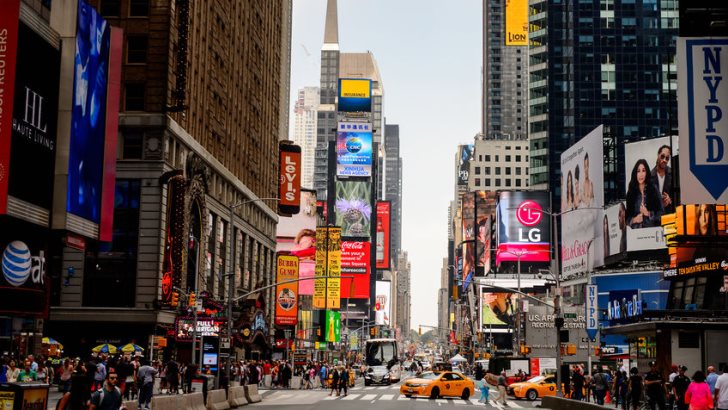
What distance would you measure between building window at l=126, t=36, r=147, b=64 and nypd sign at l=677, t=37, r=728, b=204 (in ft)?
150

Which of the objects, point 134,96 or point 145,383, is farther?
point 134,96

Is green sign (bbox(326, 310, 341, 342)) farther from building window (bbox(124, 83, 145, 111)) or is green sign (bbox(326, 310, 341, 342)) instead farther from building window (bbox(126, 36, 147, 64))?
building window (bbox(126, 36, 147, 64))

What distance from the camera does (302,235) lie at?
139250mm

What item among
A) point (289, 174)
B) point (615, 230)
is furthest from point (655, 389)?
point (615, 230)

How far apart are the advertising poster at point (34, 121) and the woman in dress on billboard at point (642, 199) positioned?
3002 inches

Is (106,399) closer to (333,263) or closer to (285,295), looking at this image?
(285,295)

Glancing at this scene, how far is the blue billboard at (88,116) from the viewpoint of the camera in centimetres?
3806

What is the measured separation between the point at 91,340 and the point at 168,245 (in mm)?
7901

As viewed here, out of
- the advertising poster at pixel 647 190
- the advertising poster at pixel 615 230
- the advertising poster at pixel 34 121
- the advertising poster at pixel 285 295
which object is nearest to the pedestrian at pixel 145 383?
the advertising poster at pixel 34 121

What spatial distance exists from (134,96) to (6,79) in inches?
1310

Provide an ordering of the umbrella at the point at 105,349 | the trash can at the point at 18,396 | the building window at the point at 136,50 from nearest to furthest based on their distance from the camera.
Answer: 1. the trash can at the point at 18,396
2. the umbrella at the point at 105,349
3. the building window at the point at 136,50

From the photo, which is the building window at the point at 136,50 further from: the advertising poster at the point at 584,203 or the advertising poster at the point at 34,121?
the advertising poster at the point at 584,203

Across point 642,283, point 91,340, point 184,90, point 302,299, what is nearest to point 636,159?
point 642,283

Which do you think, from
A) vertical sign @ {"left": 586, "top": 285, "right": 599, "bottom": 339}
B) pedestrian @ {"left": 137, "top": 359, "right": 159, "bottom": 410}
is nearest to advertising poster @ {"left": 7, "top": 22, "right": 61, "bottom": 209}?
pedestrian @ {"left": 137, "top": 359, "right": 159, "bottom": 410}
